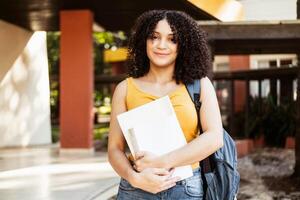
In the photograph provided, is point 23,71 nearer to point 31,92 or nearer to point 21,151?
point 31,92

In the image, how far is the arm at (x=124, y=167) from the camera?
1870mm

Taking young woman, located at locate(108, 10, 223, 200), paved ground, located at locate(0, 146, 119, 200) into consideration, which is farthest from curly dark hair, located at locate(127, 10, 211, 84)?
paved ground, located at locate(0, 146, 119, 200)

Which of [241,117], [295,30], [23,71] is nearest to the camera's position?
[295,30]

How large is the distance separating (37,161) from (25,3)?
340 cm

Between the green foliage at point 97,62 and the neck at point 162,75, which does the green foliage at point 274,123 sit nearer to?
the green foliage at point 97,62

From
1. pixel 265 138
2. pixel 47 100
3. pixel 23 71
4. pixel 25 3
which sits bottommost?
pixel 265 138

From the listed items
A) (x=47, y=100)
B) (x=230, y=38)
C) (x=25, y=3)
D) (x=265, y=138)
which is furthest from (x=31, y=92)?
(x=230, y=38)

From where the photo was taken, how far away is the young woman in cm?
191

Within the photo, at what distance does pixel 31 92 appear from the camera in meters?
13.8

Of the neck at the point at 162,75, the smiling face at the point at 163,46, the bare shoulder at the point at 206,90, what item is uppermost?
the smiling face at the point at 163,46

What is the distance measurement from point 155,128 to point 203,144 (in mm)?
197

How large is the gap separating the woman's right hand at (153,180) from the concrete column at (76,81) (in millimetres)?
9606

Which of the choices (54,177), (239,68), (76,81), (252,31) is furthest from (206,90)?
(239,68)

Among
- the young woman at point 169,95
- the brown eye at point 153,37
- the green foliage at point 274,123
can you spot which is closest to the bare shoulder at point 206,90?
the young woman at point 169,95
